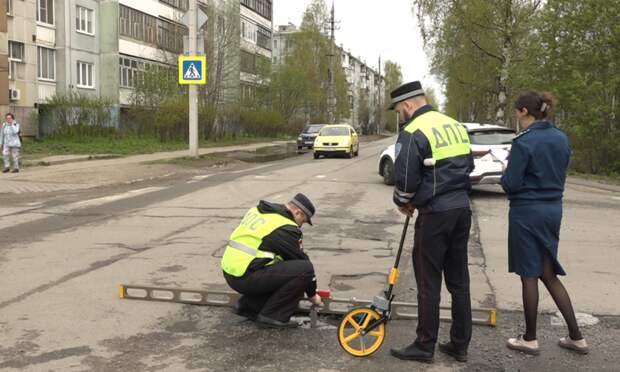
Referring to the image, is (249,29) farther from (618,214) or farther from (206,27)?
(618,214)

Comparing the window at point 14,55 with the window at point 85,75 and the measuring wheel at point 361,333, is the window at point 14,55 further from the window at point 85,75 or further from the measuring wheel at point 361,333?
the measuring wheel at point 361,333

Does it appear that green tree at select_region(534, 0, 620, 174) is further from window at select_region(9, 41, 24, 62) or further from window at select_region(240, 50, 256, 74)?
window at select_region(240, 50, 256, 74)

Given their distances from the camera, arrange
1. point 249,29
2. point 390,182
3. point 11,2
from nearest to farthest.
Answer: point 390,182, point 11,2, point 249,29

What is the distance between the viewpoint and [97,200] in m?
12.5

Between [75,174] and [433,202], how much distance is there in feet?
→ 49.4

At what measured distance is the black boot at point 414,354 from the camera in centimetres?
412

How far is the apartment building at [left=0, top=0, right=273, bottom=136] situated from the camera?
1190 inches

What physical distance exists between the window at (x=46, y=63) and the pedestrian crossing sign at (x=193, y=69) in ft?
50.5

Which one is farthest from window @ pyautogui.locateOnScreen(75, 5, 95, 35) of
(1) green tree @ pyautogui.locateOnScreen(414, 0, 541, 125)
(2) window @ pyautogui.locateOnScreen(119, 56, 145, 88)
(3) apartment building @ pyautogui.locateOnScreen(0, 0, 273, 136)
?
(1) green tree @ pyautogui.locateOnScreen(414, 0, 541, 125)

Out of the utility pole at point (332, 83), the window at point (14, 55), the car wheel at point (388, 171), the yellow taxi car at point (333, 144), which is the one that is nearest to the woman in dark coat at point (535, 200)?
the car wheel at point (388, 171)

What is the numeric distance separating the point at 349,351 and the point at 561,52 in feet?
58.5

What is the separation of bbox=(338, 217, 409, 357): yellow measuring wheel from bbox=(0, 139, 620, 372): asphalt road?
93 millimetres

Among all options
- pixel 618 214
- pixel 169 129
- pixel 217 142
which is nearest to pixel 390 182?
pixel 618 214

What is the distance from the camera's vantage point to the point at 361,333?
13.9 ft
